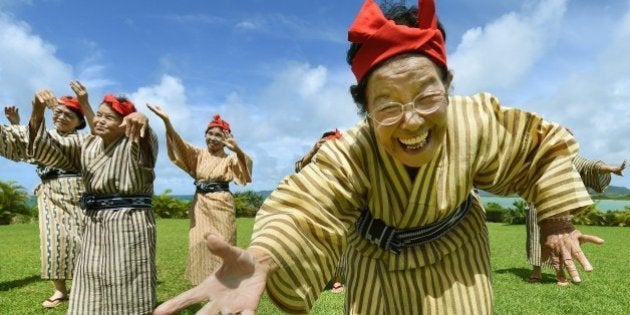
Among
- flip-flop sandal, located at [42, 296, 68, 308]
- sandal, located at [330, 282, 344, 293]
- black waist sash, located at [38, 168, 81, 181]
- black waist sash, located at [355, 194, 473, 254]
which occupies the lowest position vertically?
sandal, located at [330, 282, 344, 293]

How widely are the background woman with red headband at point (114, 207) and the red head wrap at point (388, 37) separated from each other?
2.69 metres

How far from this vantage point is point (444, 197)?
2.20m

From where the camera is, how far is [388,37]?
2090 mm

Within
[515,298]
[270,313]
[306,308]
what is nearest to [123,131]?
[270,313]

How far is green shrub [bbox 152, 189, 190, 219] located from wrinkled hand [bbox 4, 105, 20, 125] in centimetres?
1780

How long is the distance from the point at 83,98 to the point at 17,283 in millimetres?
4163

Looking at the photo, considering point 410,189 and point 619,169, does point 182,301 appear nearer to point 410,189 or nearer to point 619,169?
point 410,189

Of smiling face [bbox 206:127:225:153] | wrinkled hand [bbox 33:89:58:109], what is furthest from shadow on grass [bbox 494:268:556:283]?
wrinkled hand [bbox 33:89:58:109]

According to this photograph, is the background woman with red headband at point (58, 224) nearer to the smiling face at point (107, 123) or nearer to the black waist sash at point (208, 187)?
the black waist sash at point (208, 187)

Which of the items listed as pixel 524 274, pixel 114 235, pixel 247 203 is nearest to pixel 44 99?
pixel 114 235

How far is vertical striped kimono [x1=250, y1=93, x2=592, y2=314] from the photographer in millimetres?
2043

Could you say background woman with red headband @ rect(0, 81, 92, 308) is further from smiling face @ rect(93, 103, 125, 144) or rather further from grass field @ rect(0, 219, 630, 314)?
smiling face @ rect(93, 103, 125, 144)

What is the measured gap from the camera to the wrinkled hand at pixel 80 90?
483 centimetres

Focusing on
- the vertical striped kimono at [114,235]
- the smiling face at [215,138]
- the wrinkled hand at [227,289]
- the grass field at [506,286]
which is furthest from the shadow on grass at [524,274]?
the wrinkled hand at [227,289]
